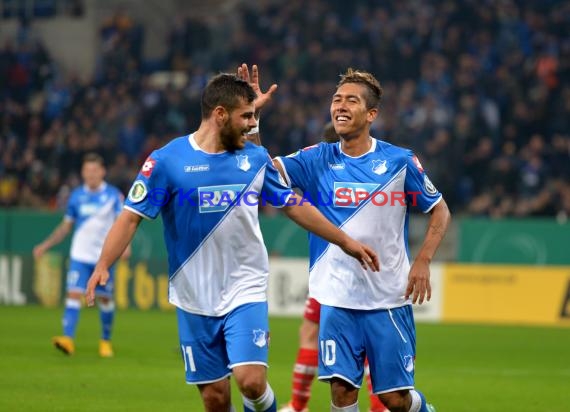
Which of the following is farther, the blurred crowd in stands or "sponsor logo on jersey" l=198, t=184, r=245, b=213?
the blurred crowd in stands

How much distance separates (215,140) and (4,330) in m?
11.5

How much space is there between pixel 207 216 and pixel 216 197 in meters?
0.13

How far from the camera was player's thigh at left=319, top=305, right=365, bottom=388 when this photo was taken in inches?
286

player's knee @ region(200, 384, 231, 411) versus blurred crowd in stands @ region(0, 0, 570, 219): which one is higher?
blurred crowd in stands @ region(0, 0, 570, 219)

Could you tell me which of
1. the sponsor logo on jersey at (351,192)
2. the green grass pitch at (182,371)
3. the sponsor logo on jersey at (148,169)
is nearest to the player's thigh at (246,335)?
the sponsor logo on jersey at (148,169)

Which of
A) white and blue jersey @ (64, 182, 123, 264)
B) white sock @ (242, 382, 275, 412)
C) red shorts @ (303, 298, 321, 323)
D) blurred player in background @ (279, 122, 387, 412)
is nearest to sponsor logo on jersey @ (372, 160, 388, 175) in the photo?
white sock @ (242, 382, 275, 412)

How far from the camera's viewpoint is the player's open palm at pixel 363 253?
6.93m

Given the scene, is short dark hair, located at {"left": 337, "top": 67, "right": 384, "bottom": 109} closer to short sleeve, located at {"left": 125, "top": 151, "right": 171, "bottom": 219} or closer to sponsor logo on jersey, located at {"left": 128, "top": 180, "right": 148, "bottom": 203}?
short sleeve, located at {"left": 125, "top": 151, "right": 171, "bottom": 219}

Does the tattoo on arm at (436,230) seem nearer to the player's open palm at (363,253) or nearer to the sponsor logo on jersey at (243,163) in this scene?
the player's open palm at (363,253)

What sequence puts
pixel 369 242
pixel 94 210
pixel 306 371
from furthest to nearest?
pixel 94 210 → pixel 306 371 → pixel 369 242

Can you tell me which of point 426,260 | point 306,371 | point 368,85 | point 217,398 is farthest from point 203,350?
point 306,371

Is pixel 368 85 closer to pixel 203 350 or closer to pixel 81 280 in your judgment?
pixel 203 350

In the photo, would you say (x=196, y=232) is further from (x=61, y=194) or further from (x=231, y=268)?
(x=61, y=194)

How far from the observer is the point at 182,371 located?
41.5 ft
